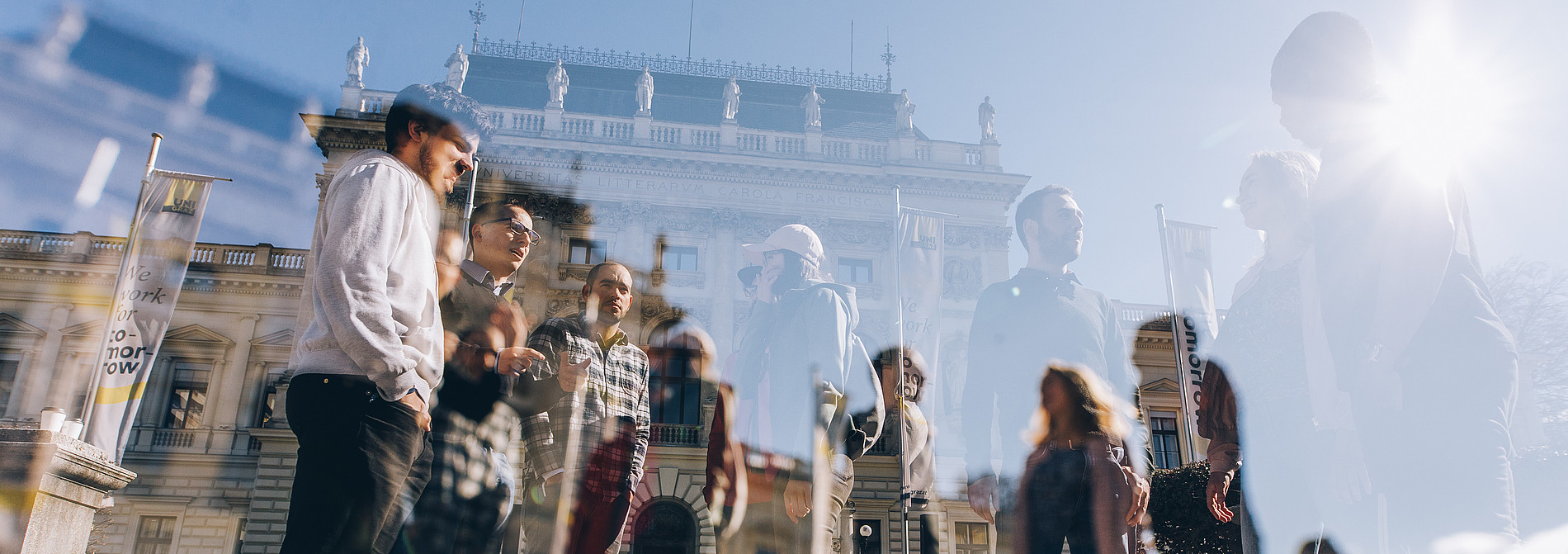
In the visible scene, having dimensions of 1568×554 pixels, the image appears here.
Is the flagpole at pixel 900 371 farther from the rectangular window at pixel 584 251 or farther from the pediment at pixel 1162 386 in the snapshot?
the rectangular window at pixel 584 251

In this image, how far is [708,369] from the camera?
15016 millimetres

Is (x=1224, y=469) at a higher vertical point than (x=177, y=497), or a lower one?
lower

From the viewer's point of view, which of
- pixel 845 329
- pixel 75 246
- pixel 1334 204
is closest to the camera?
pixel 1334 204

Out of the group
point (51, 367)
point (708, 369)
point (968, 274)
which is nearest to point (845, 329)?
point (708, 369)

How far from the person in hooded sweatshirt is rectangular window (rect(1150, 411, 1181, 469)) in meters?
17.2

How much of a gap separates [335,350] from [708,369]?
12886mm

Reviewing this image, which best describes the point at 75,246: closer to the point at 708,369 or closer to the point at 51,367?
the point at 51,367

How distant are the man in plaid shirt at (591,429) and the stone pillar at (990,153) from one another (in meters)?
18.3

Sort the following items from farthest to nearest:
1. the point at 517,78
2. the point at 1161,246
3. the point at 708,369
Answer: the point at 517,78
the point at 708,369
the point at 1161,246

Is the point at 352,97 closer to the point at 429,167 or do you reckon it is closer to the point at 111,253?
the point at 111,253

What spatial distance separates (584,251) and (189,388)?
927 centimetres

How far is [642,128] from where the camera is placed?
2012cm

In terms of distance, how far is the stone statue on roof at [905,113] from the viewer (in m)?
21.6

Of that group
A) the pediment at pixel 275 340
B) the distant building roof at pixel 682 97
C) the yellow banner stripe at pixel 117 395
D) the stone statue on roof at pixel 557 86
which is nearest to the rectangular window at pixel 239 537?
the pediment at pixel 275 340
